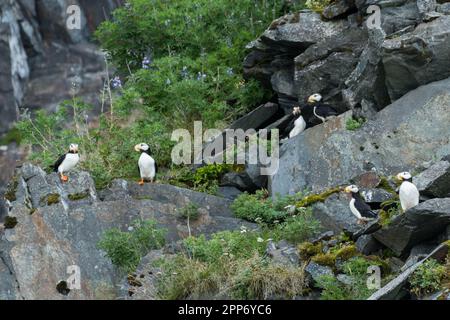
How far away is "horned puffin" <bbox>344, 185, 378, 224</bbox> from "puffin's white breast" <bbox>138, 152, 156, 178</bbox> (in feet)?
13.1

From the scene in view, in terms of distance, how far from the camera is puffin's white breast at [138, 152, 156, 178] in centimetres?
1998

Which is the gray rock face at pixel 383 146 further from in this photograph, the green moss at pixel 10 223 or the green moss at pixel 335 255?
the green moss at pixel 10 223

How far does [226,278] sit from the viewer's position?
15570mm

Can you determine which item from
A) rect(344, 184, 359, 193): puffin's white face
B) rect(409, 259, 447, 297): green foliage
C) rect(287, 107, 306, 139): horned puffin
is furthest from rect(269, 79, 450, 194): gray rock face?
rect(409, 259, 447, 297): green foliage

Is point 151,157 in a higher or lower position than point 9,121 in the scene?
higher

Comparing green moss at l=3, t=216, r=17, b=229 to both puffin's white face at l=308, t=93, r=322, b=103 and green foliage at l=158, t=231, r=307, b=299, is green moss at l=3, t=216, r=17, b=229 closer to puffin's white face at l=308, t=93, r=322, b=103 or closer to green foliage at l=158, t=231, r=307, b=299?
green foliage at l=158, t=231, r=307, b=299

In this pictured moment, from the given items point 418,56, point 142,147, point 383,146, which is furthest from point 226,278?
point 418,56

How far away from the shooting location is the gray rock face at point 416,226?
15195 mm

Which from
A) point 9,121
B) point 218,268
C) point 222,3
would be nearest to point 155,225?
point 218,268

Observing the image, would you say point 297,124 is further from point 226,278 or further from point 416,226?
point 226,278

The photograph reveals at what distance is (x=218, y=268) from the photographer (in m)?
15.7

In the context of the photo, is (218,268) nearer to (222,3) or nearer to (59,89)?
(222,3)

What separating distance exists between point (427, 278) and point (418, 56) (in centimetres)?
613
